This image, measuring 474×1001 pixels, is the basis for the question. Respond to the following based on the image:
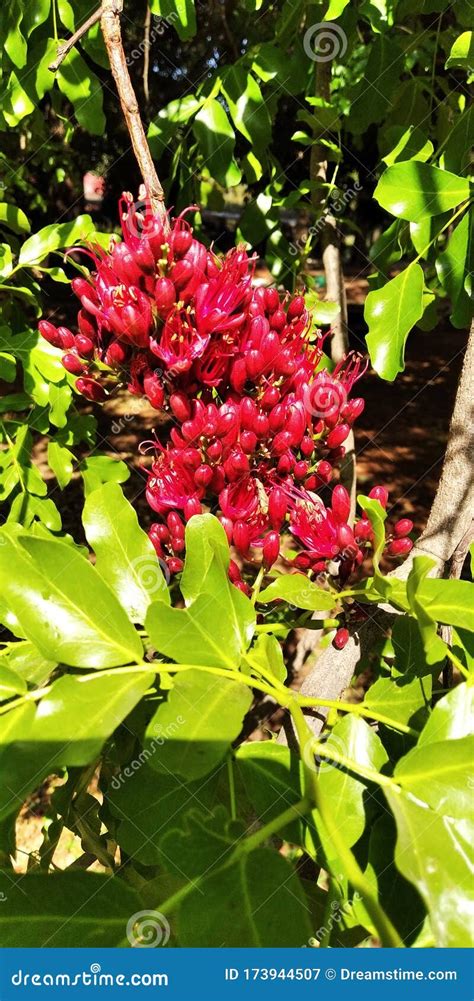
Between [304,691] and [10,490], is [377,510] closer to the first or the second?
[304,691]

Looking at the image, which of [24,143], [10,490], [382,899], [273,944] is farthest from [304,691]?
[24,143]

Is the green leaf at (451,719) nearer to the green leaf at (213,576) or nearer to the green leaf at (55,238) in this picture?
the green leaf at (213,576)

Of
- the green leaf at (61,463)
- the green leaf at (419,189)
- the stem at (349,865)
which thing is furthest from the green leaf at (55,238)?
the stem at (349,865)

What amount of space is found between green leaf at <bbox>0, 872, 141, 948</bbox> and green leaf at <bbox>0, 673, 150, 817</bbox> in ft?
0.57

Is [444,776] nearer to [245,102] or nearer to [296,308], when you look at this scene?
[296,308]

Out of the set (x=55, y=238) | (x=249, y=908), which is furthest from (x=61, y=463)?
(x=249, y=908)

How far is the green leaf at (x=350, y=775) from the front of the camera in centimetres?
76

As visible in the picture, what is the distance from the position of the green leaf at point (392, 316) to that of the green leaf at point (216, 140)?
1.94ft

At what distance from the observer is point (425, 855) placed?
545 millimetres

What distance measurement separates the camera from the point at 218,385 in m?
1.08

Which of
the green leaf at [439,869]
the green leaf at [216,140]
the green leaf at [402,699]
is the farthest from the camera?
the green leaf at [216,140]

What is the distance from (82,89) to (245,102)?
0.33m

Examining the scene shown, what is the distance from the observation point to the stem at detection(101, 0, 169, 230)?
884 millimetres

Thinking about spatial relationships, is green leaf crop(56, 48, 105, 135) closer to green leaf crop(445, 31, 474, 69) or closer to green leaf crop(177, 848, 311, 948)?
green leaf crop(445, 31, 474, 69)
